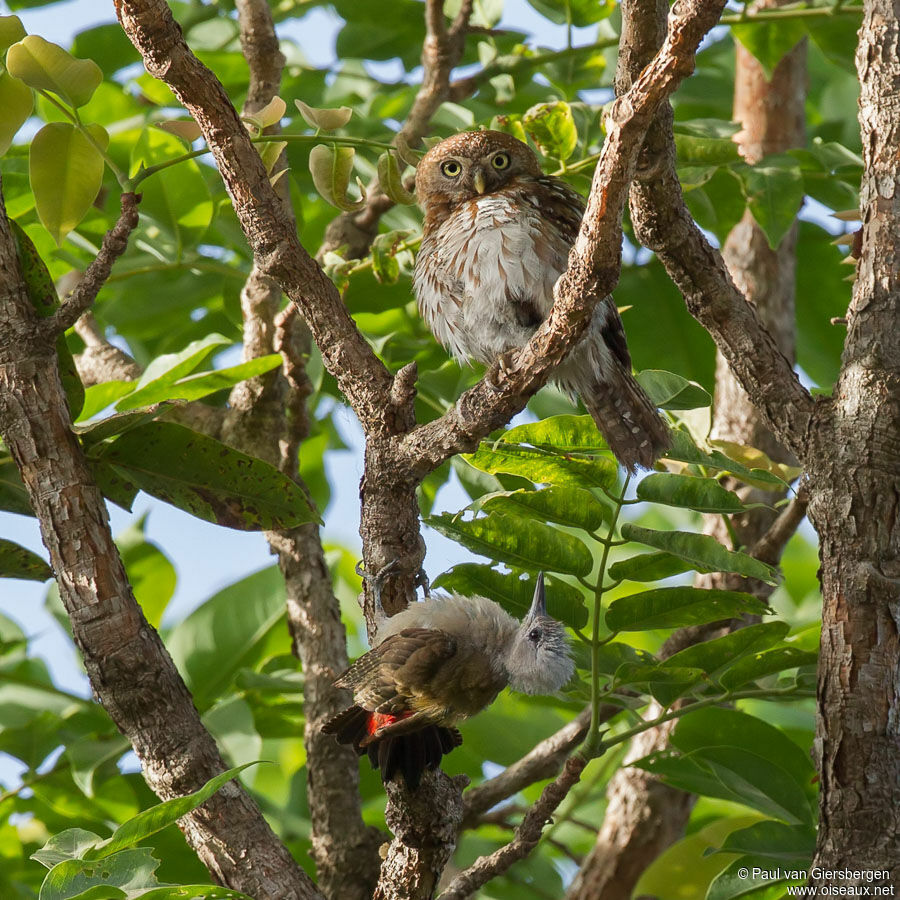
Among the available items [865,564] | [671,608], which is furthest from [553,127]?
[865,564]

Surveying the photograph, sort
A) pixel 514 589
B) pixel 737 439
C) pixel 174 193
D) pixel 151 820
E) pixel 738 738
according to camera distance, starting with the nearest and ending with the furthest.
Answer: pixel 151 820 → pixel 514 589 → pixel 738 738 → pixel 174 193 → pixel 737 439

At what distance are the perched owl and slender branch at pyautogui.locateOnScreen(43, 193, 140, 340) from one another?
1169 mm

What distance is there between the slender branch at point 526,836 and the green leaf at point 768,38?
2659 millimetres

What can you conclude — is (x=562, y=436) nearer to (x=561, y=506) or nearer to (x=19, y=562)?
(x=561, y=506)

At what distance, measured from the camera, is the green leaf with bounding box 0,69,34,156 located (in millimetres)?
2391

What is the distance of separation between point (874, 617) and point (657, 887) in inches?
61.6

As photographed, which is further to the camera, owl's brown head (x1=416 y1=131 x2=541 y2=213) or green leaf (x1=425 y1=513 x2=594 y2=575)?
owl's brown head (x1=416 y1=131 x2=541 y2=213)

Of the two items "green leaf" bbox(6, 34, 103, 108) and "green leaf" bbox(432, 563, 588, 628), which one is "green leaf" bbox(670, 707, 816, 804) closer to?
"green leaf" bbox(432, 563, 588, 628)

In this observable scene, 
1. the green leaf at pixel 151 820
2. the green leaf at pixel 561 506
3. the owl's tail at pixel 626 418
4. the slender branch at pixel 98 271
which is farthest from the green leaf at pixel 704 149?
the green leaf at pixel 151 820

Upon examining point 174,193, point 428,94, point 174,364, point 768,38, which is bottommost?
point 174,364

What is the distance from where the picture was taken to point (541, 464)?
2.59m

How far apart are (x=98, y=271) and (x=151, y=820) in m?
1.14

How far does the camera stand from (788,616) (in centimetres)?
462

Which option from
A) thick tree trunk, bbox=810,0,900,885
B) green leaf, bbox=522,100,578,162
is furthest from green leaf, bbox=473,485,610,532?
green leaf, bbox=522,100,578,162
